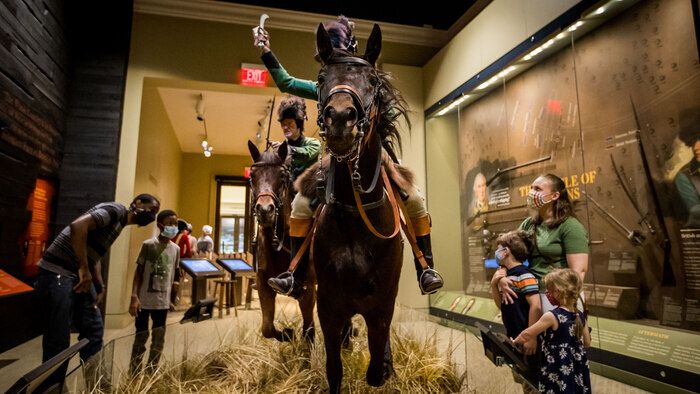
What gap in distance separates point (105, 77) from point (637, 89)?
7.21 metres

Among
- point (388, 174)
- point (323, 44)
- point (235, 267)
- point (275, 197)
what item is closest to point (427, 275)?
point (388, 174)

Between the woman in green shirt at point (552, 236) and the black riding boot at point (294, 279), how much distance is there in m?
1.19

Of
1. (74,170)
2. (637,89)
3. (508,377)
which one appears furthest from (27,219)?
(637,89)

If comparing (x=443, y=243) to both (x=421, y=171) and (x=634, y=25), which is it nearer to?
(x=421, y=171)

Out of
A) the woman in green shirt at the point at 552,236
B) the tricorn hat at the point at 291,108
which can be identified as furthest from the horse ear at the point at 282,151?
the woman in green shirt at the point at 552,236

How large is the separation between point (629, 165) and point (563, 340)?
104 inches

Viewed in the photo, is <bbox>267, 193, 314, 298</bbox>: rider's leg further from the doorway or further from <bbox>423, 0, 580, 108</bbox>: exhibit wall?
the doorway

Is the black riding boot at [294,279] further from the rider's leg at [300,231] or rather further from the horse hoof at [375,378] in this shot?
the horse hoof at [375,378]

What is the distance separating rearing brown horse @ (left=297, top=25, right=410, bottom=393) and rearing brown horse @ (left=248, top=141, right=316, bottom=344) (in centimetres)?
106

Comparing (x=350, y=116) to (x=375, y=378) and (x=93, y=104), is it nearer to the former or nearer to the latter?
(x=375, y=378)

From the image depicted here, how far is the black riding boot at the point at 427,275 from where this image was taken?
6.28 feet

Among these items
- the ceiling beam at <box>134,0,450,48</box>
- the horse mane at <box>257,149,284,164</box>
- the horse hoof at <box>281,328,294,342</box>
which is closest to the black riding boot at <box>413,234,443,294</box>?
the horse mane at <box>257,149,284,164</box>

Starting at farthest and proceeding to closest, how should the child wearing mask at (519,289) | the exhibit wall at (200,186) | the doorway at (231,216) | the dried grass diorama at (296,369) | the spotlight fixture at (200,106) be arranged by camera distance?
the doorway at (231,216)
the exhibit wall at (200,186)
the spotlight fixture at (200,106)
the dried grass diorama at (296,369)
the child wearing mask at (519,289)

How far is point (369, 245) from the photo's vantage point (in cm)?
185
